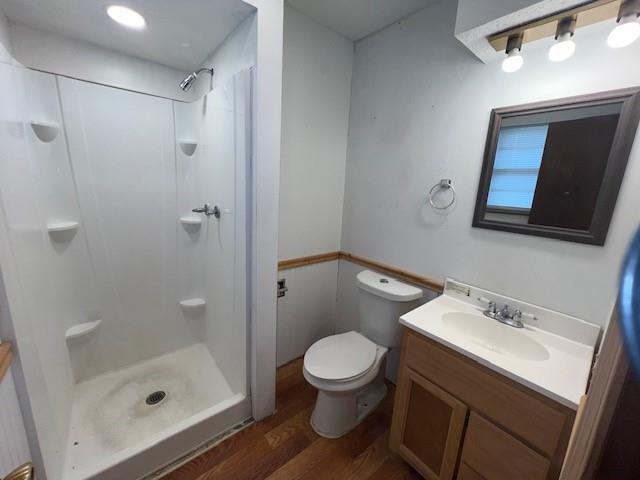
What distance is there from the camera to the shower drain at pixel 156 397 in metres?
1.61

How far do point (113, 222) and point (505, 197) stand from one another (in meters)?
2.24

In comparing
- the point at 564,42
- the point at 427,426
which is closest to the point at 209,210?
the point at 427,426

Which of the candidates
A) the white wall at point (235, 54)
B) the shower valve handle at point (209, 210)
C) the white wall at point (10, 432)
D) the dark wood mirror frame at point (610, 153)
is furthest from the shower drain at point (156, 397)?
the dark wood mirror frame at point (610, 153)

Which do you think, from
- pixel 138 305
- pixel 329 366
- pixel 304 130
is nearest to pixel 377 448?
pixel 329 366

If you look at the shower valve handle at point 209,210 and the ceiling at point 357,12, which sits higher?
the ceiling at point 357,12

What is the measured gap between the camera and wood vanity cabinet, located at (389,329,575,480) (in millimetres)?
858

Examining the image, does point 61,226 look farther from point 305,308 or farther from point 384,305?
point 384,305

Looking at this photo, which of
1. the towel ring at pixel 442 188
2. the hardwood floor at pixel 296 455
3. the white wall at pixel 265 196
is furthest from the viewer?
the towel ring at pixel 442 188

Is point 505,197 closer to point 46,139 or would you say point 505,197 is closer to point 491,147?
point 491,147

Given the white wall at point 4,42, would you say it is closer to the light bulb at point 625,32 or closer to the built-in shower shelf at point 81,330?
the built-in shower shelf at point 81,330

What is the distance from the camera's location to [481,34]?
3.46 feet

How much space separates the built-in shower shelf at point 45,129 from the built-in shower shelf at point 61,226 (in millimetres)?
444

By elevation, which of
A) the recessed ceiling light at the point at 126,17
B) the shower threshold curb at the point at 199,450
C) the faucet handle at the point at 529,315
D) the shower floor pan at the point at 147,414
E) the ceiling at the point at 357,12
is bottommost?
the shower threshold curb at the point at 199,450

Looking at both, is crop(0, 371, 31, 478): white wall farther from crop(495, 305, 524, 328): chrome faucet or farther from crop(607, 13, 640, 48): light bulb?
crop(607, 13, 640, 48): light bulb
